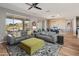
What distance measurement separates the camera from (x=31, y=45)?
1983 millimetres

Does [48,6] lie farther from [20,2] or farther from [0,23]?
[0,23]

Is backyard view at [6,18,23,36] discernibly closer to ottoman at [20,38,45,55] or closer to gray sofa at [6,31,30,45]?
gray sofa at [6,31,30,45]

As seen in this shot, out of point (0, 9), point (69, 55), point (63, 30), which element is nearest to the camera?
point (0, 9)

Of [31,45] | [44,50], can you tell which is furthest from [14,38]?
[44,50]

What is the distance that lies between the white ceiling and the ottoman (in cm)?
65

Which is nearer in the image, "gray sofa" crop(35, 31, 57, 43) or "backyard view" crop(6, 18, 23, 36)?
"backyard view" crop(6, 18, 23, 36)

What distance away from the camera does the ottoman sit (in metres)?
1.97

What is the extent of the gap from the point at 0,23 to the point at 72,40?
1.77 metres

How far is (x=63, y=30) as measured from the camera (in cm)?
221

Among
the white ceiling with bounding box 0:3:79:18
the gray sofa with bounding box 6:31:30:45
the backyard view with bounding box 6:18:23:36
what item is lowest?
the gray sofa with bounding box 6:31:30:45

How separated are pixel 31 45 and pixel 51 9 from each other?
956 mm

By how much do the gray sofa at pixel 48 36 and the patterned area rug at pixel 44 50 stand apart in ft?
0.34

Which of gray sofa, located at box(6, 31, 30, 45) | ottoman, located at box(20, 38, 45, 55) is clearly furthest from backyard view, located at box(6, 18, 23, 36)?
ottoman, located at box(20, 38, 45, 55)

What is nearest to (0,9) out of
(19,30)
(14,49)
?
(19,30)
